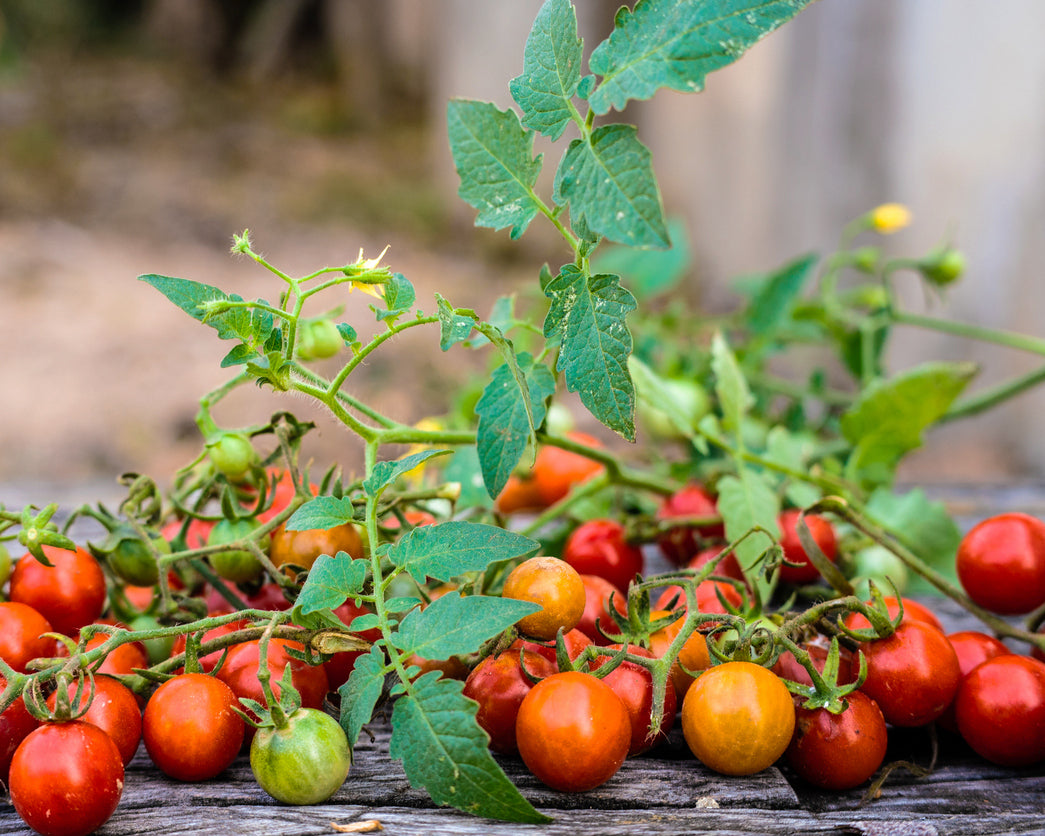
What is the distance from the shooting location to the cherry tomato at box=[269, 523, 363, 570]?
2.30ft

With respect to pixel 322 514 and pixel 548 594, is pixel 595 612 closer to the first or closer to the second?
pixel 548 594

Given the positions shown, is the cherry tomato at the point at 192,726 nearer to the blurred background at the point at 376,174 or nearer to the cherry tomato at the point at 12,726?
the cherry tomato at the point at 12,726

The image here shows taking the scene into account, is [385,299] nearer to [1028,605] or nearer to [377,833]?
[377,833]

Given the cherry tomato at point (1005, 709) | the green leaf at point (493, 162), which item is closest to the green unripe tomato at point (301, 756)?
the green leaf at point (493, 162)

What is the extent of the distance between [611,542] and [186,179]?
4526 millimetres

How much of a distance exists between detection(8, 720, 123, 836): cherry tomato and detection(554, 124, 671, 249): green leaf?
430mm

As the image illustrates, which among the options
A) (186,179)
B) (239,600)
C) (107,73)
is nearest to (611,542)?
(239,600)

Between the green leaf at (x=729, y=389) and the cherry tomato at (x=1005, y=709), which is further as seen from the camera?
the green leaf at (x=729, y=389)

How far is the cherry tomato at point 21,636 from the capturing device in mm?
648

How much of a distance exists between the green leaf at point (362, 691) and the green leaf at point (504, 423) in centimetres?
13

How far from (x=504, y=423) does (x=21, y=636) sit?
367mm

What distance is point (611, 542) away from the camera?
91 centimetres

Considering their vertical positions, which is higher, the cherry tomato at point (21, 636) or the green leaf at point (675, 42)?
the green leaf at point (675, 42)

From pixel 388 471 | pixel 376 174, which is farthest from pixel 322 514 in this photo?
pixel 376 174
